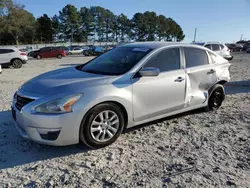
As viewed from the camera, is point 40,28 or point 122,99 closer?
point 122,99

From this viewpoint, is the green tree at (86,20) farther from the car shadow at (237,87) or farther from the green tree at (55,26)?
the car shadow at (237,87)

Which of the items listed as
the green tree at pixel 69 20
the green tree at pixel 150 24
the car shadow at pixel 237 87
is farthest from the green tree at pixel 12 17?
the car shadow at pixel 237 87

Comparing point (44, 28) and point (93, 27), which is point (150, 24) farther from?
point (44, 28)

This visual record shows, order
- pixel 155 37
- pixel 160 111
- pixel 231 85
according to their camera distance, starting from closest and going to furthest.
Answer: pixel 160 111
pixel 231 85
pixel 155 37

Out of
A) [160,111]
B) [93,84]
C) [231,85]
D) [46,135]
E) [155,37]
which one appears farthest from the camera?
[155,37]

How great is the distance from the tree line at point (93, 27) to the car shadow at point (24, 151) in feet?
194

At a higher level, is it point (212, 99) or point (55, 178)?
point (212, 99)

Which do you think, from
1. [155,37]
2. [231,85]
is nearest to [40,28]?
[155,37]

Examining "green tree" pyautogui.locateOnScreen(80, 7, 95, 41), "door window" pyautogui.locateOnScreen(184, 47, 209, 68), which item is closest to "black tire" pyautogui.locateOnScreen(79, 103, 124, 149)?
"door window" pyautogui.locateOnScreen(184, 47, 209, 68)

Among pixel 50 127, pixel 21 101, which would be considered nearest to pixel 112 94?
pixel 50 127

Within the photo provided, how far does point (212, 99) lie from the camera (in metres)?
5.12

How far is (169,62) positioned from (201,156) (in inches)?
67.8

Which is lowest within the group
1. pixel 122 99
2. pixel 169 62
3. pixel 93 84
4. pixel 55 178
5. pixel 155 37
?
pixel 55 178

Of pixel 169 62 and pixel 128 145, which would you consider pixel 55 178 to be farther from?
pixel 169 62
